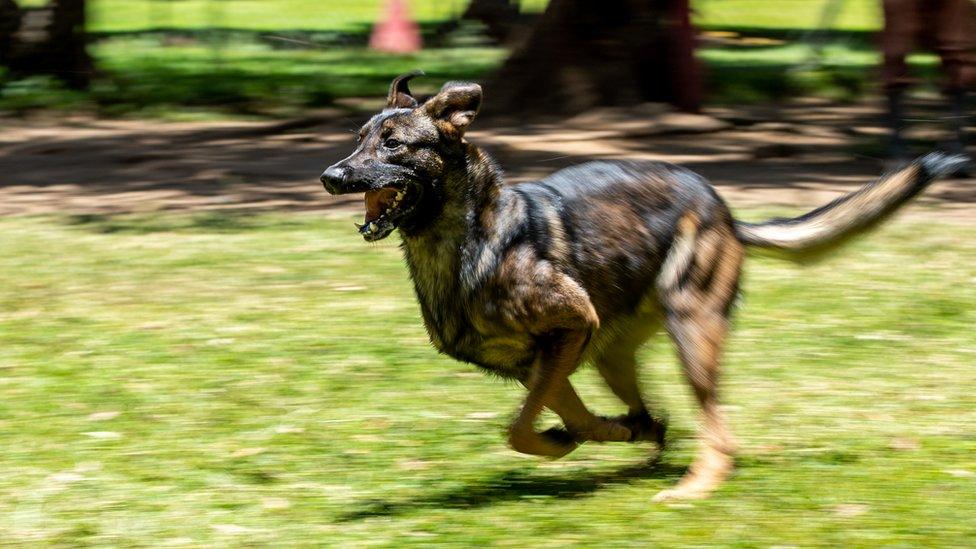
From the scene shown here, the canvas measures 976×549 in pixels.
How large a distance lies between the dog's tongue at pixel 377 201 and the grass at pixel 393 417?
1170mm

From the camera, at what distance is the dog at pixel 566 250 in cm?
567

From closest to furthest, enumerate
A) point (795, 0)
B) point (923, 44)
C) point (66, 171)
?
point (923, 44)
point (66, 171)
point (795, 0)

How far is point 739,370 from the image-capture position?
7762mm

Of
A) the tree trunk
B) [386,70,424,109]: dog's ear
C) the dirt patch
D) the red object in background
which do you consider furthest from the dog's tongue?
the red object in background

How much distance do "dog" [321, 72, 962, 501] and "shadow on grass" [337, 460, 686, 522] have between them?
0.54 ft

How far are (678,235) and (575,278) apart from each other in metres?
0.48

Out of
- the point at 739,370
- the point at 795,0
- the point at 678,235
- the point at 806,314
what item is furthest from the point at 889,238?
the point at 795,0

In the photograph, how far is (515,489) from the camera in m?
6.02

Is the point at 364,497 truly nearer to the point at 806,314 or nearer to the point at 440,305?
the point at 440,305

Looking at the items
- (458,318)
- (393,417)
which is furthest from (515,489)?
(393,417)

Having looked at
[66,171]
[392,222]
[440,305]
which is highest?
[392,222]

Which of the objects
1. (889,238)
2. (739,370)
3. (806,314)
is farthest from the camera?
(889,238)

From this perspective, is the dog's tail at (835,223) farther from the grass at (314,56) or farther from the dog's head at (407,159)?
the grass at (314,56)

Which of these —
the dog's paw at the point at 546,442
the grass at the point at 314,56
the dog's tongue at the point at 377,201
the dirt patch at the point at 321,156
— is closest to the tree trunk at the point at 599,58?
the dirt patch at the point at 321,156
